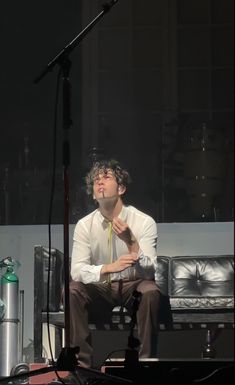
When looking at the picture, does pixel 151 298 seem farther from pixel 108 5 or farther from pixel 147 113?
pixel 108 5

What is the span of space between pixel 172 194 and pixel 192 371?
2.37 feet

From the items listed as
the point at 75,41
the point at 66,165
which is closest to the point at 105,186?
the point at 66,165

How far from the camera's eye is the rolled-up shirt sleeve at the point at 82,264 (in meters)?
3.11

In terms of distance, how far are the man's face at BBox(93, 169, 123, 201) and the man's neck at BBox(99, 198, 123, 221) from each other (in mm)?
26

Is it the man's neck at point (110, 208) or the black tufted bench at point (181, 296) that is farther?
the man's neck at point (110, 208)

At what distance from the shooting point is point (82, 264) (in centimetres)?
312

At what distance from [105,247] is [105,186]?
0.26 meters

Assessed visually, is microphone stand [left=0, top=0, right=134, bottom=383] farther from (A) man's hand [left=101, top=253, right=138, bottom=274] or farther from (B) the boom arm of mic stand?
(A) man's hand [left=101, top=253, right=138, bottom=274]

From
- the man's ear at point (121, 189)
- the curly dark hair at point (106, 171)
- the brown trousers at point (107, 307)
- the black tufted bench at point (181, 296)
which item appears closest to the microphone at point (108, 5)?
the curly dark hair at point (106, 171)

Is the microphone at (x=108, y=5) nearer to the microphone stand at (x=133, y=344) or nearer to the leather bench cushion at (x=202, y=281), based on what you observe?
the leather bench cushion at (x=202, y=281)

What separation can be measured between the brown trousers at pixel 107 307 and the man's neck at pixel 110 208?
29 centimetres

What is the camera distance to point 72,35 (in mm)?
3260

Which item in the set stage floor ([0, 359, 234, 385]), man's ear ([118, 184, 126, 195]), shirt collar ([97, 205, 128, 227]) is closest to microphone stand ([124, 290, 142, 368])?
stage floor ([0, 359, 234, 385])

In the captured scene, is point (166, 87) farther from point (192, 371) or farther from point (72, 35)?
point (192, 371)
